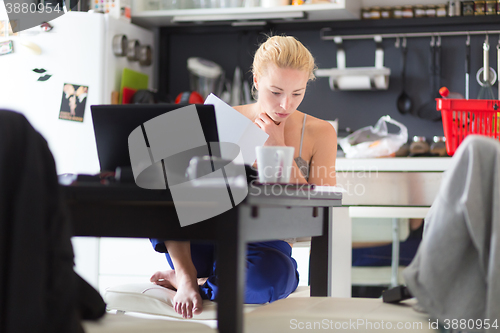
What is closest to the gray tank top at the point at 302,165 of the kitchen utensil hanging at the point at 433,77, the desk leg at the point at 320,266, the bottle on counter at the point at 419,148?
the desk leg at the point at 320,266

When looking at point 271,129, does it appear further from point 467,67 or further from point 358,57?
point 467,67

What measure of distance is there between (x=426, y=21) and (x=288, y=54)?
1.36 m

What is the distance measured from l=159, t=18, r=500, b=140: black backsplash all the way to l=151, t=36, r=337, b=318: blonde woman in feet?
3.46

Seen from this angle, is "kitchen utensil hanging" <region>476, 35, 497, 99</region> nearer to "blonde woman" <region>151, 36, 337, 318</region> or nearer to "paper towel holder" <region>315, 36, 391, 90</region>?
"paper towel holder" <region>315, 36, 391, 90</region>

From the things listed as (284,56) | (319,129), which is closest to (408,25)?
(319,129)

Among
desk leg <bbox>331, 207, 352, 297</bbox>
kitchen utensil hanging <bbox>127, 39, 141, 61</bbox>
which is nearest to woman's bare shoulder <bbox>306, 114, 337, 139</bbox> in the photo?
desk leg <bbox>331, 207, 352, 297</bbox>

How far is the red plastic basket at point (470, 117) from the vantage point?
6.87ft

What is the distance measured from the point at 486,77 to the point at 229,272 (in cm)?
224

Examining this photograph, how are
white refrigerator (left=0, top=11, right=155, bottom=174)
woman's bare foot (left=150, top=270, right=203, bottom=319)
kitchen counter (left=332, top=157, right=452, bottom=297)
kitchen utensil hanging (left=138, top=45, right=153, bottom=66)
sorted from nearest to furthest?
woman's bare foot (left=150, top=270, right=203, bottom=319), kitchen counter (left=332, top=157, right=452, bottom=297), white refrigerator (left=0, top=11, right=155, bottom=174), kitchen utensil hanging (left=138, top=45, right=153, bottom=66)

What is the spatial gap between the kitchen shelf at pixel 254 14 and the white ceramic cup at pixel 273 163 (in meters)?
1.77

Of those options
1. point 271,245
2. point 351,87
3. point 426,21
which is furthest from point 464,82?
point 271,245

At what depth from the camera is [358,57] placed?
281 cm

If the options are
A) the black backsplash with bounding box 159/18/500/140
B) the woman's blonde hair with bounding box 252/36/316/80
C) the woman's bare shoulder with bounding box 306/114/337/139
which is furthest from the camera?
the black backsplash with bounding box 159/18/500/140

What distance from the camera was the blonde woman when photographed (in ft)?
4.30
